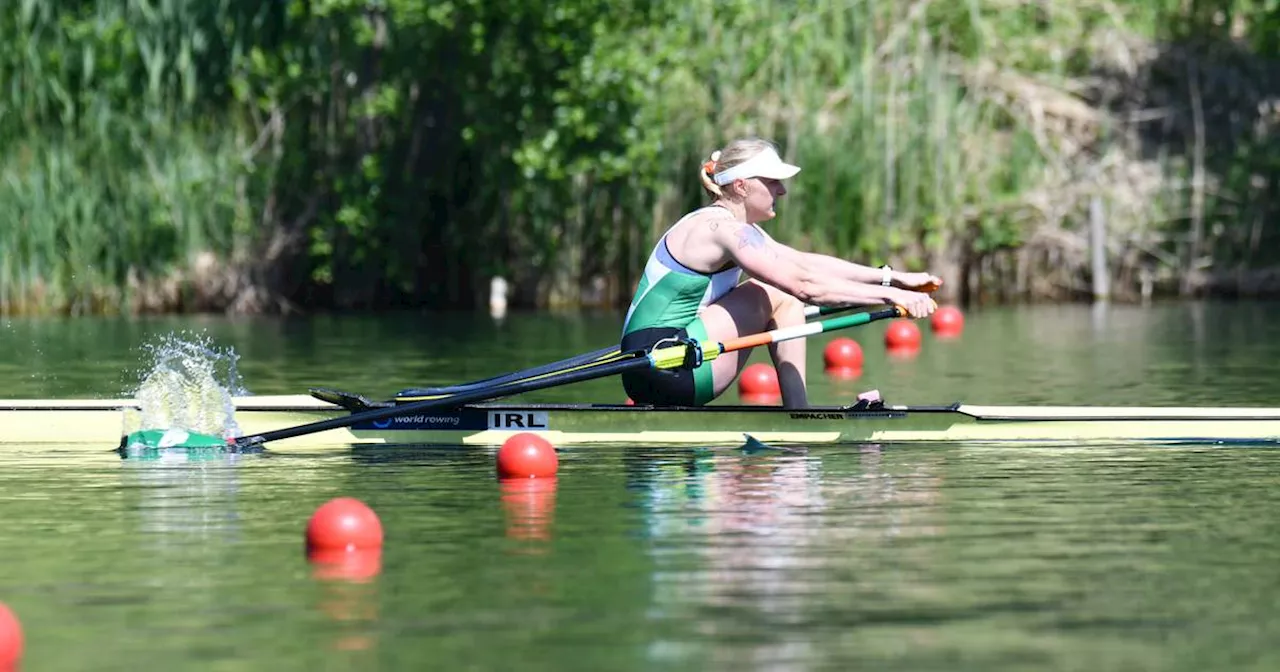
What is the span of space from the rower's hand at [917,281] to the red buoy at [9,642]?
23.9ft

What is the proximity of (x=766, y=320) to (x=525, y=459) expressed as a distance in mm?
2160

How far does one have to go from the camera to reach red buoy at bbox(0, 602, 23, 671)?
23.3 ft

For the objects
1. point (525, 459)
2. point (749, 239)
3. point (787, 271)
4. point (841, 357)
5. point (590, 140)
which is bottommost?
point (525, 459)

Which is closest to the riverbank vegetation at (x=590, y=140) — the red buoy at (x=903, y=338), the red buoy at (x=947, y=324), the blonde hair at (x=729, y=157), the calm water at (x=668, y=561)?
the red buoy at (x=947, y=324)

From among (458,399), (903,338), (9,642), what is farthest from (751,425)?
(903,338)

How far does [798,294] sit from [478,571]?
462 centimetres

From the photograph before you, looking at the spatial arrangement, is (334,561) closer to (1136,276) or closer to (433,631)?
(433,631)

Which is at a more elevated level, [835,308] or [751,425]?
[835,308]

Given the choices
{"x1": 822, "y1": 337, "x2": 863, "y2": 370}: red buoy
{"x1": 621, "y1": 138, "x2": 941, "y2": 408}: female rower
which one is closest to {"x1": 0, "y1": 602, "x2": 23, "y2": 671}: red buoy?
{"x1": 621, "y1": 138, "x2": 941, "y2": 408}: female rower

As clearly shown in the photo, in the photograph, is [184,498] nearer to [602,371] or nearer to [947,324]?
[602,371]

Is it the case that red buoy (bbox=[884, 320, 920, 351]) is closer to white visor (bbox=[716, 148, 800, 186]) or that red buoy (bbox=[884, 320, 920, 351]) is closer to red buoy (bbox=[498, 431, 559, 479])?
white visor (bbox=[716, 148, 800, 186])

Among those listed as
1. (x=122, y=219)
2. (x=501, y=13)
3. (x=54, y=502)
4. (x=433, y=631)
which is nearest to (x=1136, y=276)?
(x=501, y=13)

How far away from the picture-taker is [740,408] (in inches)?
535

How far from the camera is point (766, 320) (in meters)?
13.6
